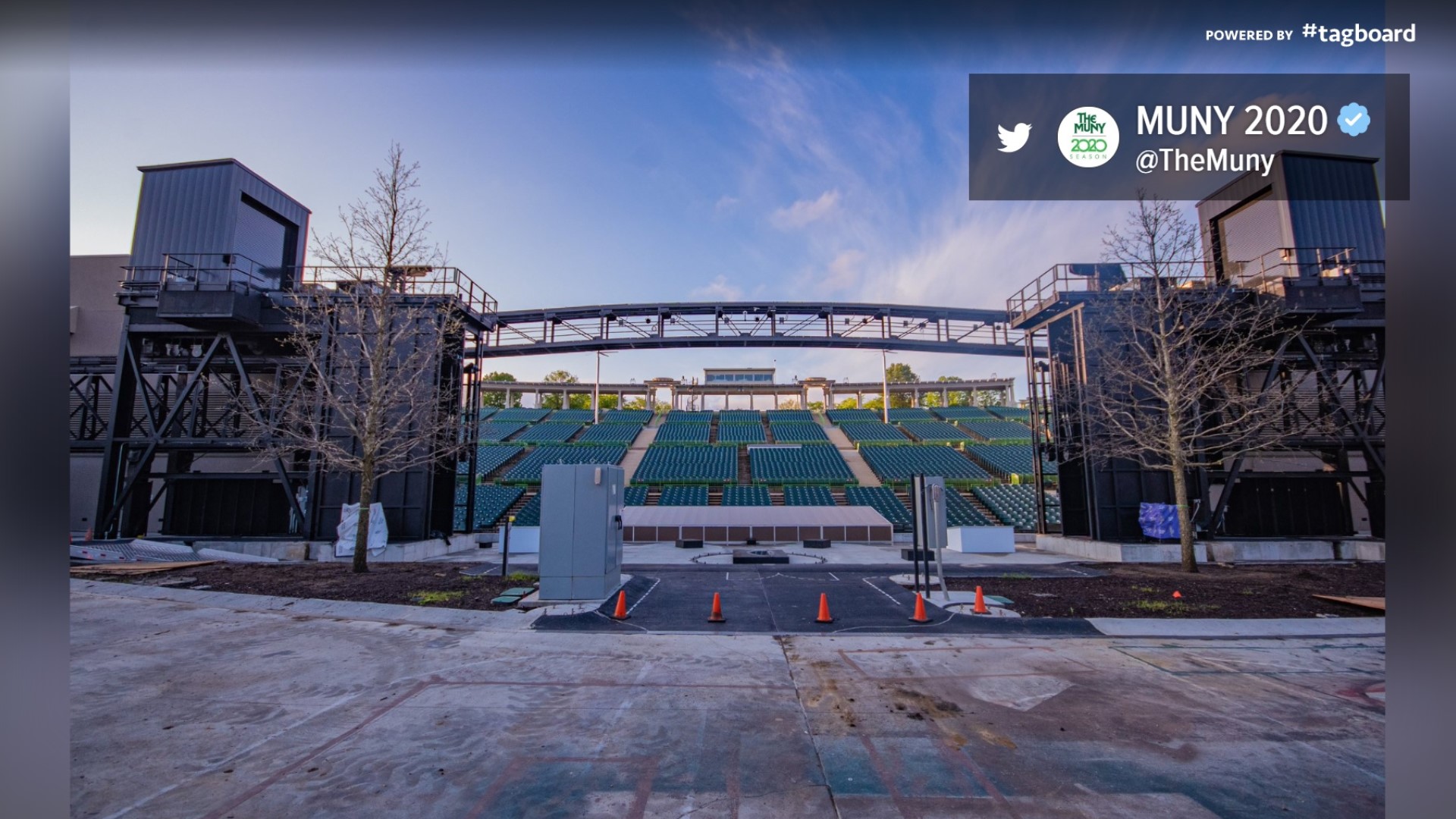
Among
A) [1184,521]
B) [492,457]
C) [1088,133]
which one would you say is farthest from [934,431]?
[1088,133]

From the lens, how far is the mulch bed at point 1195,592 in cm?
1034

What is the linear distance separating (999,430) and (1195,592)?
114 feet

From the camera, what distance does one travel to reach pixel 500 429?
46.1 m

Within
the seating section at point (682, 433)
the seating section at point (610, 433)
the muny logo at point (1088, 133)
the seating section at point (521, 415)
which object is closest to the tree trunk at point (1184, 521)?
the muny logo at point (1088, 133)

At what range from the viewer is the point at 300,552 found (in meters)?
17.9

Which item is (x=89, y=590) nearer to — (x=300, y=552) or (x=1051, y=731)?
(x=300, y=552)

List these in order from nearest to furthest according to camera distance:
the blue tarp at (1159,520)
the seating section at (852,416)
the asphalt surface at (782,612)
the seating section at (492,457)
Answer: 1. the asphalt surface at (782,612)
2. the blue tarp at (1159,520)
3. the seating section at (492,457)
4. the seating section at (852,416)

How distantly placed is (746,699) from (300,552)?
1768 cm

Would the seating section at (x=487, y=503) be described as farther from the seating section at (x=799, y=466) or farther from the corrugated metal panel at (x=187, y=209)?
the seating section at (x=799, y=466)

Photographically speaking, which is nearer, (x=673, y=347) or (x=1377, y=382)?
(x=1377, y=382)

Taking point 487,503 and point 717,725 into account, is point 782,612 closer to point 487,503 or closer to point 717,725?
point 717,725

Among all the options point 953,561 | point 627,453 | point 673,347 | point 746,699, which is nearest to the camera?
point 746,699

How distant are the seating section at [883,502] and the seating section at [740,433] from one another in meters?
13.7

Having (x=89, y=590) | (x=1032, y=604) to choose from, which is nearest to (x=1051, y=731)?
(x=1032, y=604)
